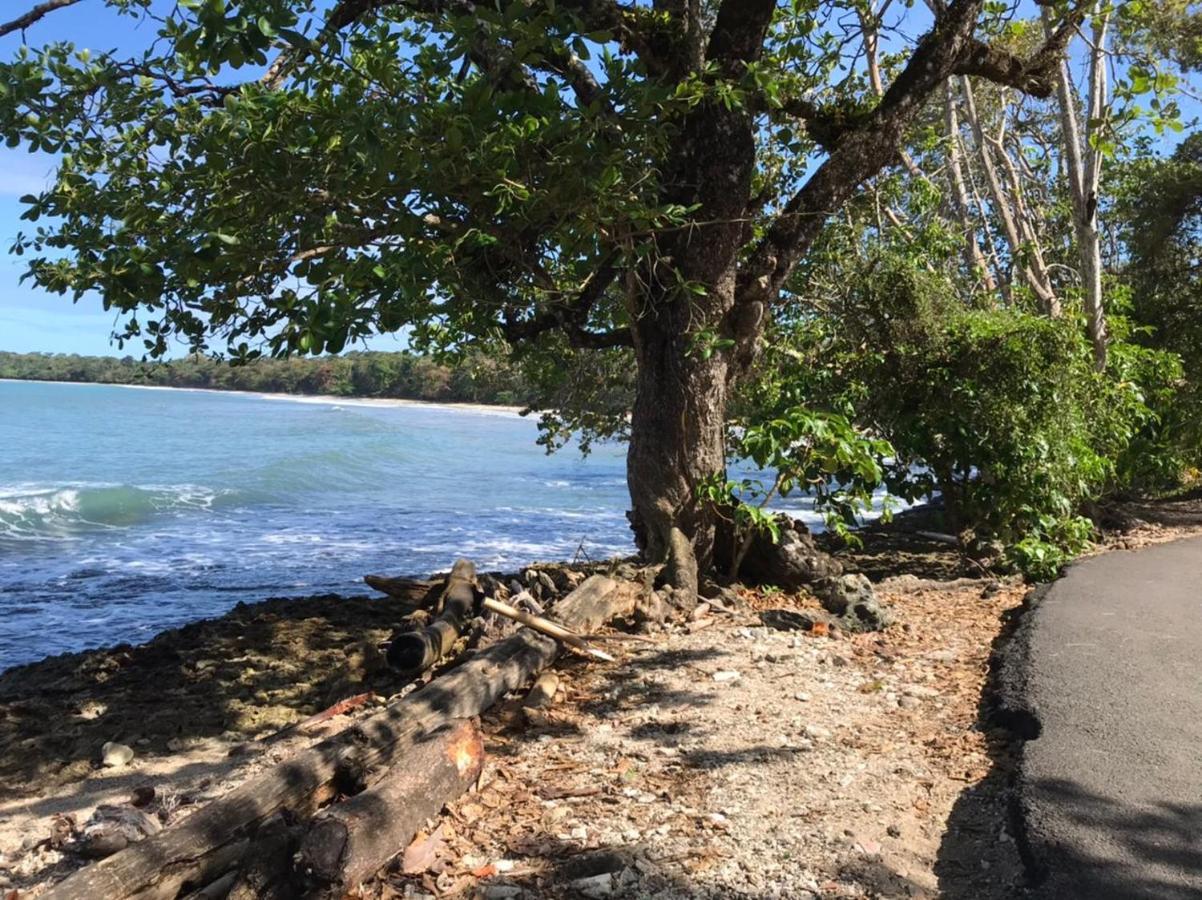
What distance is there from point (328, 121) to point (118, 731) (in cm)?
440

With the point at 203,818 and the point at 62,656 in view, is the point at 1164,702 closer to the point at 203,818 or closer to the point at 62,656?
the point at 203,818

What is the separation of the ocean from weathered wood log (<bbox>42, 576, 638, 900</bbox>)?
6681 mm

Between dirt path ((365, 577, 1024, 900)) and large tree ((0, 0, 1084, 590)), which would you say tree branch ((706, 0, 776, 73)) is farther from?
dirt path ((365, 577, 1024, 900))

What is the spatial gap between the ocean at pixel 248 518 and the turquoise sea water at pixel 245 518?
0.05 meters

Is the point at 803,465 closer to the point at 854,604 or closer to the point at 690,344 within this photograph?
the point at 854,604

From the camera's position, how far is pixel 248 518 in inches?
847

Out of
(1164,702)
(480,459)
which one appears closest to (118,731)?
(1164,702)

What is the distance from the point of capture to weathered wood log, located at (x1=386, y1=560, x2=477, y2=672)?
6316 millimetres

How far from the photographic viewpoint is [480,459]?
3788 cm

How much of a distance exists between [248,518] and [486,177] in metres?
17.9

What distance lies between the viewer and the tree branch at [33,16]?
21.9 ft

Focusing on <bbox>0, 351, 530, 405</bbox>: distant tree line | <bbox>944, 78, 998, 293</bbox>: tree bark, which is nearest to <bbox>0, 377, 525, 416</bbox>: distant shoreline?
<bbox>0, 351, 530, 405</bbox>: distant tree line

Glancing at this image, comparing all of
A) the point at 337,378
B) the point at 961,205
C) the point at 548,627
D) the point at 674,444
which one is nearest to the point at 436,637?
the point at 548,627

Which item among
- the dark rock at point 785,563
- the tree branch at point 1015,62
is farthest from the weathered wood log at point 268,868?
the tree branch at point 1015,62
